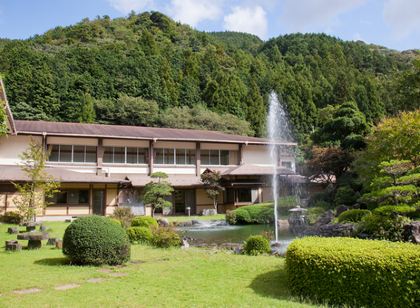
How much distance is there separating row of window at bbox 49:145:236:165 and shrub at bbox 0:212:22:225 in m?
7.11

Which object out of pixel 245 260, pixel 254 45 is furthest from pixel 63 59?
pixel 245 260

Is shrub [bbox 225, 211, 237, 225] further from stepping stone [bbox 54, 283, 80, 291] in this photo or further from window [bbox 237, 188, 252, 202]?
stepping stone [bbox 54, 283, 80, 291]

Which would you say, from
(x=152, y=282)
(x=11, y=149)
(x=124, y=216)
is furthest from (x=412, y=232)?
(x=11, y=149)

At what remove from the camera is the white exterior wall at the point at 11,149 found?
24688mm

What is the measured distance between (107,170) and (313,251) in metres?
23.0

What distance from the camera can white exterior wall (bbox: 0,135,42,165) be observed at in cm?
2469

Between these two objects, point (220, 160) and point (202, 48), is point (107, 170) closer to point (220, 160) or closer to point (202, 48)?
point (220, 160)

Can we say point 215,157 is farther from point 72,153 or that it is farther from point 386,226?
point 386,226

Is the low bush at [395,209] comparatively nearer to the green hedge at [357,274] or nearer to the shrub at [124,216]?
the green hedge at [357,274]

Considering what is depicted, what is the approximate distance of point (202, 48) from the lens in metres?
69.3

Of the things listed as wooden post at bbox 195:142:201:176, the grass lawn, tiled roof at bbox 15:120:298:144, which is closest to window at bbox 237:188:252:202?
wooden post at bbox 195:142:201:176

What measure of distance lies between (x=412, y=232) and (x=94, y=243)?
24.1 feet

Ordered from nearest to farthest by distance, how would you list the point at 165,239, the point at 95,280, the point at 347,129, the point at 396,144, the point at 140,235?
1. the point at 95,280
2. the point at 165,239
3. the point at 140,235
4. the point at 396,144
5. the point at 347,129

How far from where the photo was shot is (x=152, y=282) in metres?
7.00
